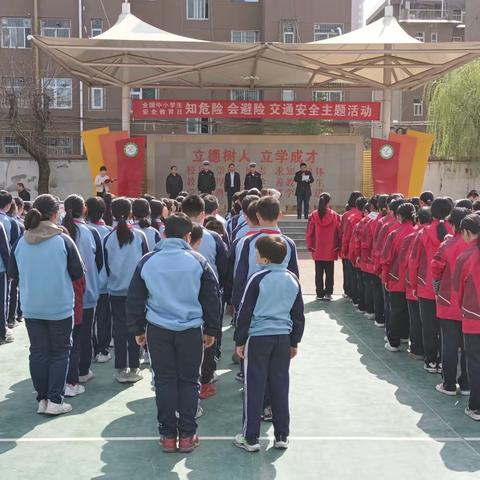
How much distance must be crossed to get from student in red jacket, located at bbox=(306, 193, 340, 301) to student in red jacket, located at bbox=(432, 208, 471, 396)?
462 cm

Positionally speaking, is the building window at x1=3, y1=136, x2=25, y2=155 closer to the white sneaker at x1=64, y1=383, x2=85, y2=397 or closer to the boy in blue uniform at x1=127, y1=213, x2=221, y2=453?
the white sneaker at x1=64, y1=383, x2=85, y2=397

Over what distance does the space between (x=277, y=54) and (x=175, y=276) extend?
12041mm

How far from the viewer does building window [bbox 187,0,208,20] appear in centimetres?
2917

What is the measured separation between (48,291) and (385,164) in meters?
13.4

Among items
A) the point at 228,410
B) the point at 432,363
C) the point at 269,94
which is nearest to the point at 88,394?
the point at 228,410

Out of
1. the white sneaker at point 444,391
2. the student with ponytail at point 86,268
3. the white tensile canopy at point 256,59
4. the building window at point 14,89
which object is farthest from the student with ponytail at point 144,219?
the building window at point 14,89

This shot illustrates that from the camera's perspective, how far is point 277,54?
15.3m

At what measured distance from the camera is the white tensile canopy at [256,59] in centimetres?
1409

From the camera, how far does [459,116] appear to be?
22.5m

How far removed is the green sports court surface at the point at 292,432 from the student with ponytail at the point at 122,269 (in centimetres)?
20

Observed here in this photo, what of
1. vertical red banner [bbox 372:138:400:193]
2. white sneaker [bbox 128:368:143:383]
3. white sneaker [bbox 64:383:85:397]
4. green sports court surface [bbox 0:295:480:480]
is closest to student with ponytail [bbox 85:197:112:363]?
green sports court surface [bbox 0:295:480:480]

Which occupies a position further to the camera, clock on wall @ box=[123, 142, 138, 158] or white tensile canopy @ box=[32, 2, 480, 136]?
clock on wall @ box=[123, 142, 138, 158]

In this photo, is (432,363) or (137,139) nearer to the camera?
(432,363)

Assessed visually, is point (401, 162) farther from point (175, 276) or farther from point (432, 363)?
point (175, 276)
